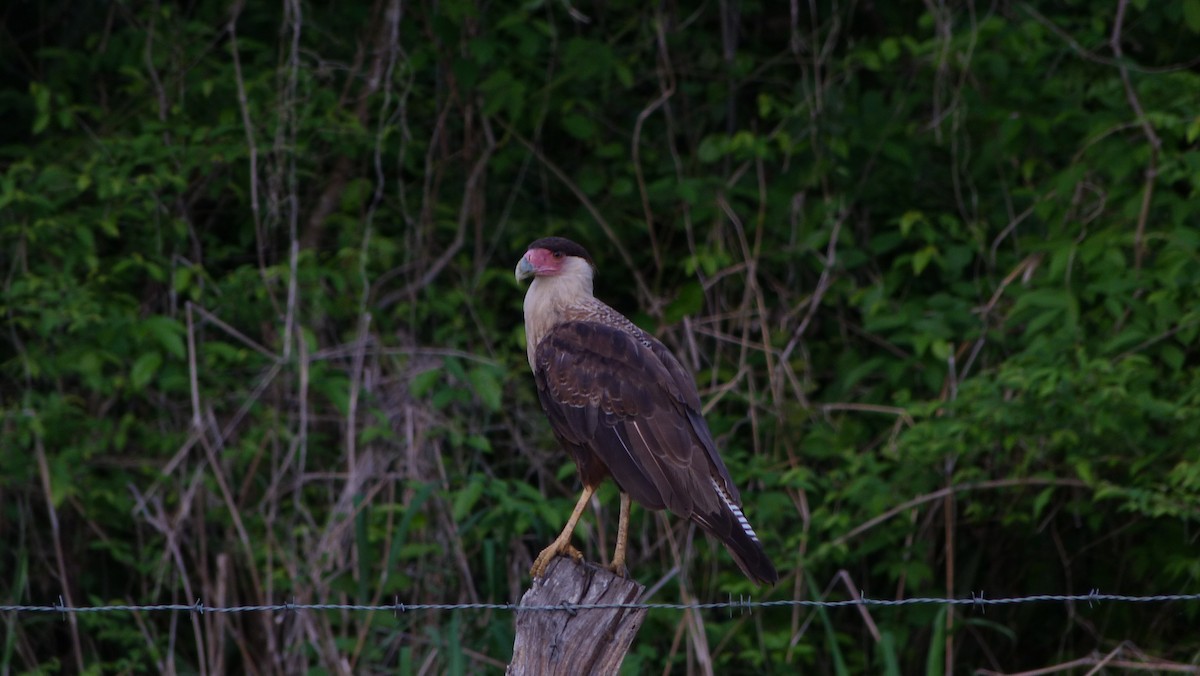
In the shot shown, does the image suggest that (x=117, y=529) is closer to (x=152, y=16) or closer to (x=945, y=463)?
(x=152, y=16)

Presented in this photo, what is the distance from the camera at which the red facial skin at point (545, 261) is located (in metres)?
4.36

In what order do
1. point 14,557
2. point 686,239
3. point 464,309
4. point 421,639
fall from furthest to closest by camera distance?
point 686,239
point 464,309
point 14,557
point 421,639

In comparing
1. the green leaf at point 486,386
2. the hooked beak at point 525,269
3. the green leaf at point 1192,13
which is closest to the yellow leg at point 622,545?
the hooked beak at point 525,269

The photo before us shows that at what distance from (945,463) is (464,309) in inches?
79.8

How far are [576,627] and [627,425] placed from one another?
936 mm

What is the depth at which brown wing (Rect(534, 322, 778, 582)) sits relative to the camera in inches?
142

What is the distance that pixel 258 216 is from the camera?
18.3 feet

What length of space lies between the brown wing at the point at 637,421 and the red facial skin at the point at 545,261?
9.5 inches

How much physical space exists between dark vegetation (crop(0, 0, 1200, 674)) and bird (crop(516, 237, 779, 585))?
83 centimetres

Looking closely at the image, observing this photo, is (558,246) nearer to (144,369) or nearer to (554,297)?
(554,297)

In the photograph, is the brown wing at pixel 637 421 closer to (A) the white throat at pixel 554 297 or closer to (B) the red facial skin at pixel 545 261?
(A) the white throat at pixel 554 297

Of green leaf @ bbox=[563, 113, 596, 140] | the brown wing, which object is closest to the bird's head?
the brown wing

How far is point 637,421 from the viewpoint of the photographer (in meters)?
3.82

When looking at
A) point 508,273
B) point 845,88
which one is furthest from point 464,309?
point 845,88
